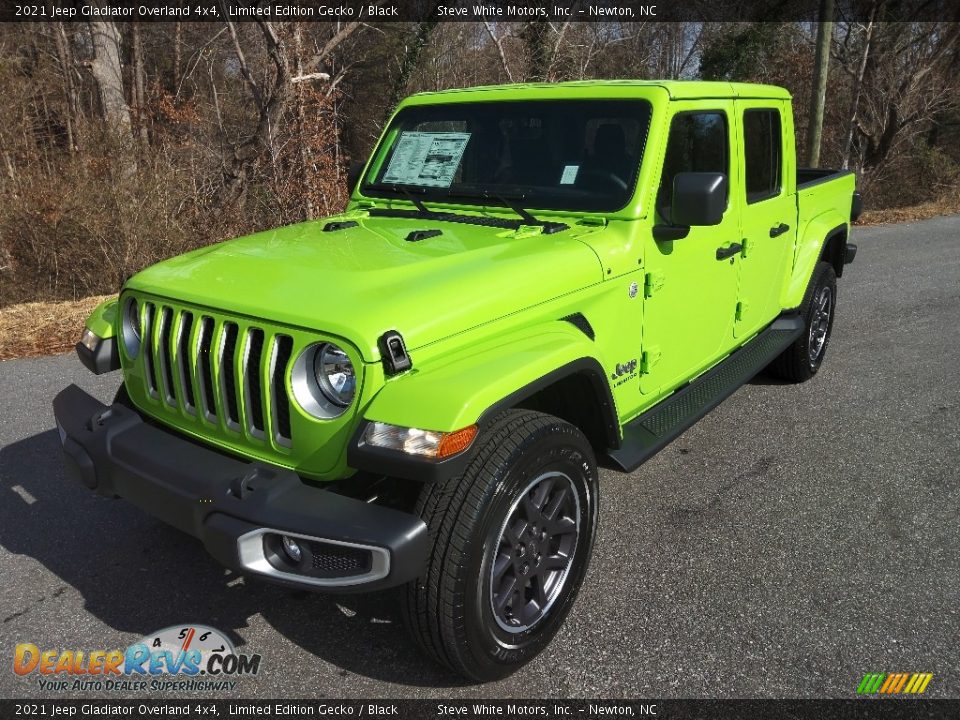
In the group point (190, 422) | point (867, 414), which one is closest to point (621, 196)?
point (190, 422)

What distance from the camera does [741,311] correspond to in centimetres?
429

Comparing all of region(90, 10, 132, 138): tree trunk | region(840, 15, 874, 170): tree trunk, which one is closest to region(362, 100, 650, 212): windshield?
region(90, 10, 132, 138): tree trunk

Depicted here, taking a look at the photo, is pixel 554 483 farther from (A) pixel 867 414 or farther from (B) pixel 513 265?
(A) pixel 867 414

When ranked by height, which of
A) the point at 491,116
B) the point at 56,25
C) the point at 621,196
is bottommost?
the point at 621,196

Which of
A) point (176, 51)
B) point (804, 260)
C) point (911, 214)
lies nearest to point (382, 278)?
point (804, 260)

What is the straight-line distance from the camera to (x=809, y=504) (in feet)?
12.4

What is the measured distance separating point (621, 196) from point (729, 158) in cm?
100

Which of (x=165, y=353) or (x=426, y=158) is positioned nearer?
(x=165, y=353)

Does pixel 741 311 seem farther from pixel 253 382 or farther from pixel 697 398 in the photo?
pixel 253 382

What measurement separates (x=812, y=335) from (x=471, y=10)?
15.2 meters

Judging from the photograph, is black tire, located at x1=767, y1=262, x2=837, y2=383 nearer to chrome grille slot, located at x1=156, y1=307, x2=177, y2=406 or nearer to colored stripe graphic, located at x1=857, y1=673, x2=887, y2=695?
colored stripe graphic, located at x1=857, y1=673, x2=887, y2=695

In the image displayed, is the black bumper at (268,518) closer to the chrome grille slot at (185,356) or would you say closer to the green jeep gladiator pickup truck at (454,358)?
the green jeep gladiator pickup truck at (454,358)

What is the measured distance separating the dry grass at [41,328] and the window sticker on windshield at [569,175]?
4794 mm

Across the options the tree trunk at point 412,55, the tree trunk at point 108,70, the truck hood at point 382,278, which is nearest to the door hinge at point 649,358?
the truck hood at point 382,278
